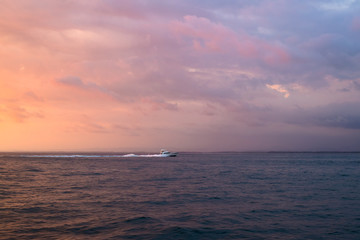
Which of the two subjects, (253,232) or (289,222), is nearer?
(253,232)

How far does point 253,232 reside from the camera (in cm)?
1908

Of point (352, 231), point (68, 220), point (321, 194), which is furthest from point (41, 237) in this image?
point (321, 194)

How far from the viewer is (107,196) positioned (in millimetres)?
33031

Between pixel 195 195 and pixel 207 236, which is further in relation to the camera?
pixel 195 195

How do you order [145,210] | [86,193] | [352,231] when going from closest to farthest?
1. [352,231]
2. [145,210]
3. [86,193]

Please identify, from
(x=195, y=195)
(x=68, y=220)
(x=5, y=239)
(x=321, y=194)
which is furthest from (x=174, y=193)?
(x=5, y=239)

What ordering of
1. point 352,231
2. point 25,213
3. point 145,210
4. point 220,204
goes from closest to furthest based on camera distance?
point 352,231, point 25,213, point 145,210, point 220,204

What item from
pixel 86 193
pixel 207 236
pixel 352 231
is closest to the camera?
pixel 207 236

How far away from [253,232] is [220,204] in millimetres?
9637

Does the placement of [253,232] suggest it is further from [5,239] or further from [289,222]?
[5,239]

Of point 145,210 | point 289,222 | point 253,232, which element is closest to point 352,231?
point 289,222

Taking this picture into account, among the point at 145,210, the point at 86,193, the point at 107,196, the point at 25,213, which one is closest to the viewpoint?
the point at 25,213

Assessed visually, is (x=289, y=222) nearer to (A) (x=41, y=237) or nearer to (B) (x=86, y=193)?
(A) (x=41, y=237)

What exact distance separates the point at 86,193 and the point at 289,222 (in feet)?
80.3
